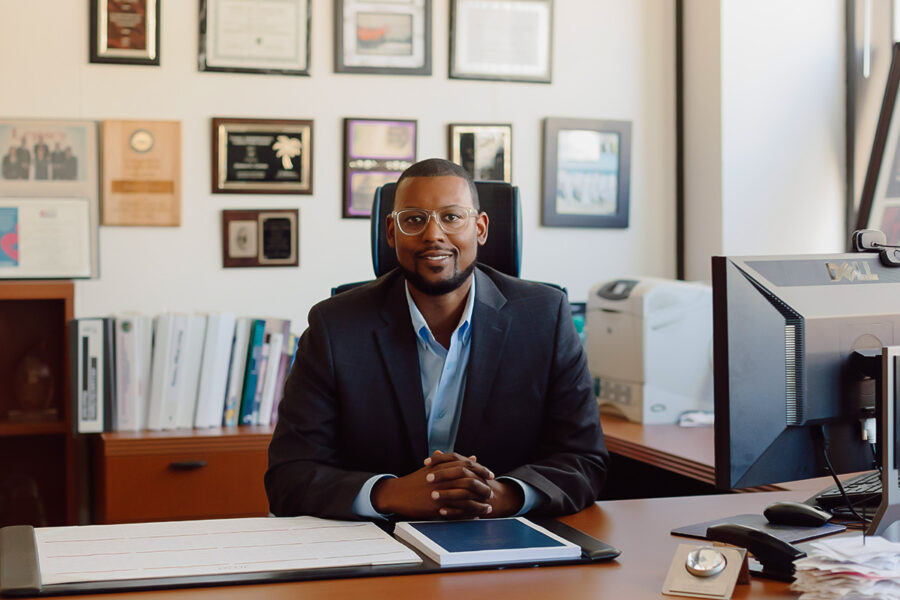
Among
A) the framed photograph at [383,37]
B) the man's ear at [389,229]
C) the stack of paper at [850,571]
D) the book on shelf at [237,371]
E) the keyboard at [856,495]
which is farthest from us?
the framed photograph at [383,37]

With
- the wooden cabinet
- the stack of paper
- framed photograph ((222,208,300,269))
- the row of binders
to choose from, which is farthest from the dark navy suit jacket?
framed photograph ((222,208,300,269))

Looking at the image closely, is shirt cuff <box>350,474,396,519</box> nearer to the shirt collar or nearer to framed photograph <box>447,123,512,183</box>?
the shirt collar

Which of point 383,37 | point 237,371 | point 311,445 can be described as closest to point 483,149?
point 383,37

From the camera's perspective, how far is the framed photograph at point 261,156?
2.98m

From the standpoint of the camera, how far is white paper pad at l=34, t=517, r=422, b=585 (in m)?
1.20

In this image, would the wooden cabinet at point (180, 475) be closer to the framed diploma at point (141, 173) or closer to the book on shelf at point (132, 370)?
the book on shelf at point (132, 370)

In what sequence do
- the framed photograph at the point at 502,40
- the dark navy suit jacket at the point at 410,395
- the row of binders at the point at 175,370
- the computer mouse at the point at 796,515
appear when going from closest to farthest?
the computer mouse at the point at 796,515 → the dark navy suit jacket at the point at 410,395 → the row of binders at the point at 175,370 → the framed photograph at the point at 502,40

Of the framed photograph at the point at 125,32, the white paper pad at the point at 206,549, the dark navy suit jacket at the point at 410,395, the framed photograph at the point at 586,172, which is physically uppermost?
the framed photograph at the point at 125,32

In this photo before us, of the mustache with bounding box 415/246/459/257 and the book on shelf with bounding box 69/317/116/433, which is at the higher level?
the mustache with bounding box 415/246/459/257

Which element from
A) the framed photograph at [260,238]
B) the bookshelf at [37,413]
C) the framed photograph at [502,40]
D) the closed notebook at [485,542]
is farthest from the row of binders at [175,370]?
the closed notebook at [485,542]

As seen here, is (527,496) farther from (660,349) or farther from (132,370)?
(132,370)

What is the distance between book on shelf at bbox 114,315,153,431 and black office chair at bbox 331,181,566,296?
0.98 meters

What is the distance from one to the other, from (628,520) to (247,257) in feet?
5.92

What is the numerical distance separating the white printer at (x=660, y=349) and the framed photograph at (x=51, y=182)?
1.63 metres
